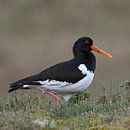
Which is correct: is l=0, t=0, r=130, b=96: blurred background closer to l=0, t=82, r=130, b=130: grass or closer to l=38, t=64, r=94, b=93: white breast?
l=38, t=64, r=94, b=93: white breast

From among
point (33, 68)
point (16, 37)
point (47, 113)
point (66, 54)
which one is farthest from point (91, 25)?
point (47, 113)

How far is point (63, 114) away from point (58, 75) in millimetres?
2547

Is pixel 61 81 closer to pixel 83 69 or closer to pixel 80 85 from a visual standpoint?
pixel 80 85

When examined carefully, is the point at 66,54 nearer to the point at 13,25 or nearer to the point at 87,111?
the point at 13,25

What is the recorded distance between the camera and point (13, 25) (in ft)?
145

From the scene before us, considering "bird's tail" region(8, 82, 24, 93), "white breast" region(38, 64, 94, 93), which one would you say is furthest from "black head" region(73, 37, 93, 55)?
"bird's tail" region(8, 82, 24, 93)

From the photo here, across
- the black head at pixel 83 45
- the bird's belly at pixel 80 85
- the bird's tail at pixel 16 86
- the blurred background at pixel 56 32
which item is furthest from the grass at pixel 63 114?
the blurred background at pixel 56 32

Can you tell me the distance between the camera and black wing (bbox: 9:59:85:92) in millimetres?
12930

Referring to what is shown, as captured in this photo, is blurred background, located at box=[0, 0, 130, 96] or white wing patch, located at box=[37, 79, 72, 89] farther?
blurred background, located at box=[0, 0, 130, 96]

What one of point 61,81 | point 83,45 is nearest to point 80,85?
point 61,81

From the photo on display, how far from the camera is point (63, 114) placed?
1064cm

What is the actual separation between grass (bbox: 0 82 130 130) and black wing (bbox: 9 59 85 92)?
0.55 m

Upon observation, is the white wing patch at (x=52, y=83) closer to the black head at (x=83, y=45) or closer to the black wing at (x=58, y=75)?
the black wing at (x=58, y=75)

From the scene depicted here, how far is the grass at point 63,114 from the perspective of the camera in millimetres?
9727
